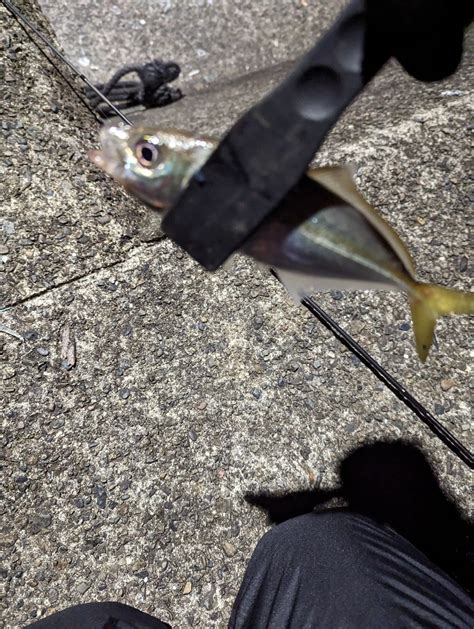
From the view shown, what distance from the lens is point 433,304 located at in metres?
1.16

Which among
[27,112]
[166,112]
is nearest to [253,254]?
[27,112]

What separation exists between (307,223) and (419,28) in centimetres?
37

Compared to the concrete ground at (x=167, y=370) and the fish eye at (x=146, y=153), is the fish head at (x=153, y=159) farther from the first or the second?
the concrete ground at (x=167, y=370)

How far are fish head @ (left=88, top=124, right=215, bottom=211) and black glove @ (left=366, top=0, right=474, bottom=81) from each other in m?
0.35

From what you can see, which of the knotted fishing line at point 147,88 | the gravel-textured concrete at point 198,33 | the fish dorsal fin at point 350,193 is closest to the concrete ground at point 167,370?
the fish dorsal fin at point 350,193

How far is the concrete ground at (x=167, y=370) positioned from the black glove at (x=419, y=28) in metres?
1.19

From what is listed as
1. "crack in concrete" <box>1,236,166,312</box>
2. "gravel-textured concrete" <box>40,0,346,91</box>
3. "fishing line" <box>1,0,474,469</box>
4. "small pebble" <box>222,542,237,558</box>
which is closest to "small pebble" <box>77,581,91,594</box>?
"small pebble" <box>222,542,237,558</box>

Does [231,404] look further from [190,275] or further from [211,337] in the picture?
[190,275]

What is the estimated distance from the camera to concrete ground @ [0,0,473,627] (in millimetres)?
1646

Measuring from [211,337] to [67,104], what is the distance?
101 cm

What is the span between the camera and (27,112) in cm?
184

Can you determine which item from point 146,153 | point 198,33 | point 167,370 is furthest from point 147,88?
A: point 146,153

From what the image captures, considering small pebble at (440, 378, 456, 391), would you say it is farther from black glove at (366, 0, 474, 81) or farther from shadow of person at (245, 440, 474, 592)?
black glove at (366, 0, 474, 81)

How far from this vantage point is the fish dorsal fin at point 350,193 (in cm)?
101
